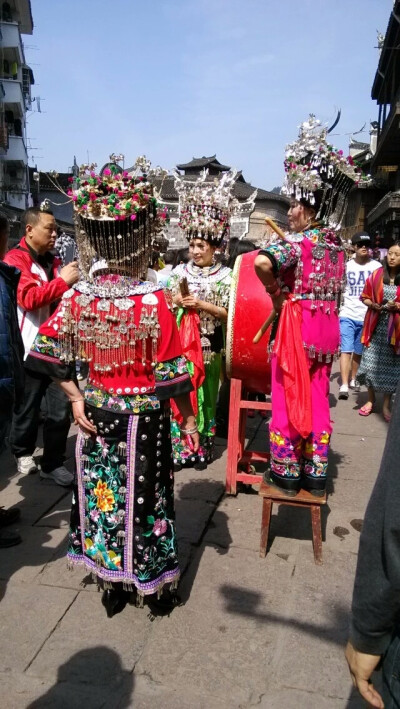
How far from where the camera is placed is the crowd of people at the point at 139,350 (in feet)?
7.75

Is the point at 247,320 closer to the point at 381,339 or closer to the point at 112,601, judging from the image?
the point at 112,601

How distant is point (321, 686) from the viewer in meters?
2.20

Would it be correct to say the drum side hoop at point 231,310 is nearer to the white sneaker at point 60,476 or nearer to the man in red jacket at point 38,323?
the man in red jacket at point 38,323

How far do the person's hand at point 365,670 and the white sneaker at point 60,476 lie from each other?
3.21 meters

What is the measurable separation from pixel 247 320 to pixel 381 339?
9.88 ft

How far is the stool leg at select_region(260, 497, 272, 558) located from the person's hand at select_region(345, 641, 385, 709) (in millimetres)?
1929

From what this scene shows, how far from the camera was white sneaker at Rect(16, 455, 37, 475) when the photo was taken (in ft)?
14.4

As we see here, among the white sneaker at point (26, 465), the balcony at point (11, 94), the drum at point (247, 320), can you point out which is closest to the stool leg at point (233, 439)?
the drum at point (247, 320)

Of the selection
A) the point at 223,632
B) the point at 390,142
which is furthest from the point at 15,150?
the point at 223,632

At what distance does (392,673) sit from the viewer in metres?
1.14

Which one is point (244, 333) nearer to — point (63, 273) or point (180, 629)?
point (63, 273)

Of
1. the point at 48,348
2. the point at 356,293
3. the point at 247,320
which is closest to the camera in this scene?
the point at 48,348

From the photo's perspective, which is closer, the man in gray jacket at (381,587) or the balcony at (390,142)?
the man in gray jacket at (381,587)

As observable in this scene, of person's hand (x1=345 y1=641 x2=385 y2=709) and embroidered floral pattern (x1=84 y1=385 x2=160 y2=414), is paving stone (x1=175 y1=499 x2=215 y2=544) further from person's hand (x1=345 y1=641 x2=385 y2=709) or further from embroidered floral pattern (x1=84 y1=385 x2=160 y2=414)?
person's hand (x1=345 y1=641 x2=385 y2=709)
